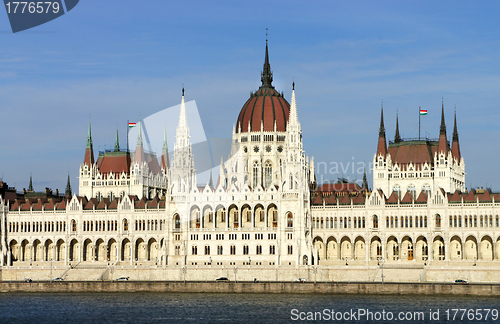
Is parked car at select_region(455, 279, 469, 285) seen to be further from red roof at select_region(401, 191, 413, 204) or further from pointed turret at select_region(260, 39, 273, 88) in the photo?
pointed turret at select_region(260, 39, 273, 88)

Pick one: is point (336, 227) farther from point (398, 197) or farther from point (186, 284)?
point (186, 284)

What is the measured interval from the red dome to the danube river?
46592 mm

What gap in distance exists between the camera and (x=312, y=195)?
167 m

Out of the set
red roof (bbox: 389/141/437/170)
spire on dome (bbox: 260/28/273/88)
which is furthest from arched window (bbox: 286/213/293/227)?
spire on dome (bbox: 260/28/273/88)

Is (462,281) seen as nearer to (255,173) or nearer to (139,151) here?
(255,173)

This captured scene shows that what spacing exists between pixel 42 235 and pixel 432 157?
6708cm

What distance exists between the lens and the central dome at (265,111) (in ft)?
576

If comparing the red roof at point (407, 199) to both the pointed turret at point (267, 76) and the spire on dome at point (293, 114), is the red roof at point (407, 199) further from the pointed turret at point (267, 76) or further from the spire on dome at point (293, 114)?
the pointed turret at point (267, 76)

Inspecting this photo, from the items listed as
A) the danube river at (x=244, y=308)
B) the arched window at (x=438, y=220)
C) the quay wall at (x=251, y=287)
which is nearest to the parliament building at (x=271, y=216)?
the arched window at (x=438, y=220)

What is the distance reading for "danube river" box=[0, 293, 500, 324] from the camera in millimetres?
112188

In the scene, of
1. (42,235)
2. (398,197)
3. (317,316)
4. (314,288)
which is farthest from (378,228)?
(42,235)

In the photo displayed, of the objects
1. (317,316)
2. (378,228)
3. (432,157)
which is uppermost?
(432,157)

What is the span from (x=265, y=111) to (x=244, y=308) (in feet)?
201

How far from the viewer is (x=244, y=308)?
121 meters
